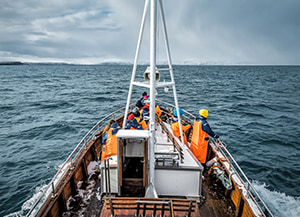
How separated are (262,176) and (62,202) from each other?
35.1 ft

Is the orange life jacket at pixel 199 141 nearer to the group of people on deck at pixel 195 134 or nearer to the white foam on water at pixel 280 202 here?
the group of people on deck at pixel 195 134

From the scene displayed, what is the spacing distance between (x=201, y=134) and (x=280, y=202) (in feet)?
17.9

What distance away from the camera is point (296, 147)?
15086 millimetres

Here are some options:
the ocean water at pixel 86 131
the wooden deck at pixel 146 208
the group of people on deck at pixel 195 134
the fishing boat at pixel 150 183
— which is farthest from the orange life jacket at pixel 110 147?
the ocean water at pixel 86 131

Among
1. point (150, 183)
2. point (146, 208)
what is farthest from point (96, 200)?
point (146, 208)

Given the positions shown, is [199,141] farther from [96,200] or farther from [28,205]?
[28,205]

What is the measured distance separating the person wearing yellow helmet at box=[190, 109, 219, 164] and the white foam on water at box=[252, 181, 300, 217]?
410cm

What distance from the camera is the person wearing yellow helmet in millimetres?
7441

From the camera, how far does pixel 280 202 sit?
9094 mm

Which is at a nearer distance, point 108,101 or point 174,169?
point 174,169

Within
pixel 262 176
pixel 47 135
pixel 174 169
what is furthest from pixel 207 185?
pixel 47 135

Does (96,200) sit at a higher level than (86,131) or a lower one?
higher

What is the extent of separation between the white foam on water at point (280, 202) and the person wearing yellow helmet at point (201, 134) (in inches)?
161

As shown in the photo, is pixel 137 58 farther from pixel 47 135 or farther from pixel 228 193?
pixel 47 135
